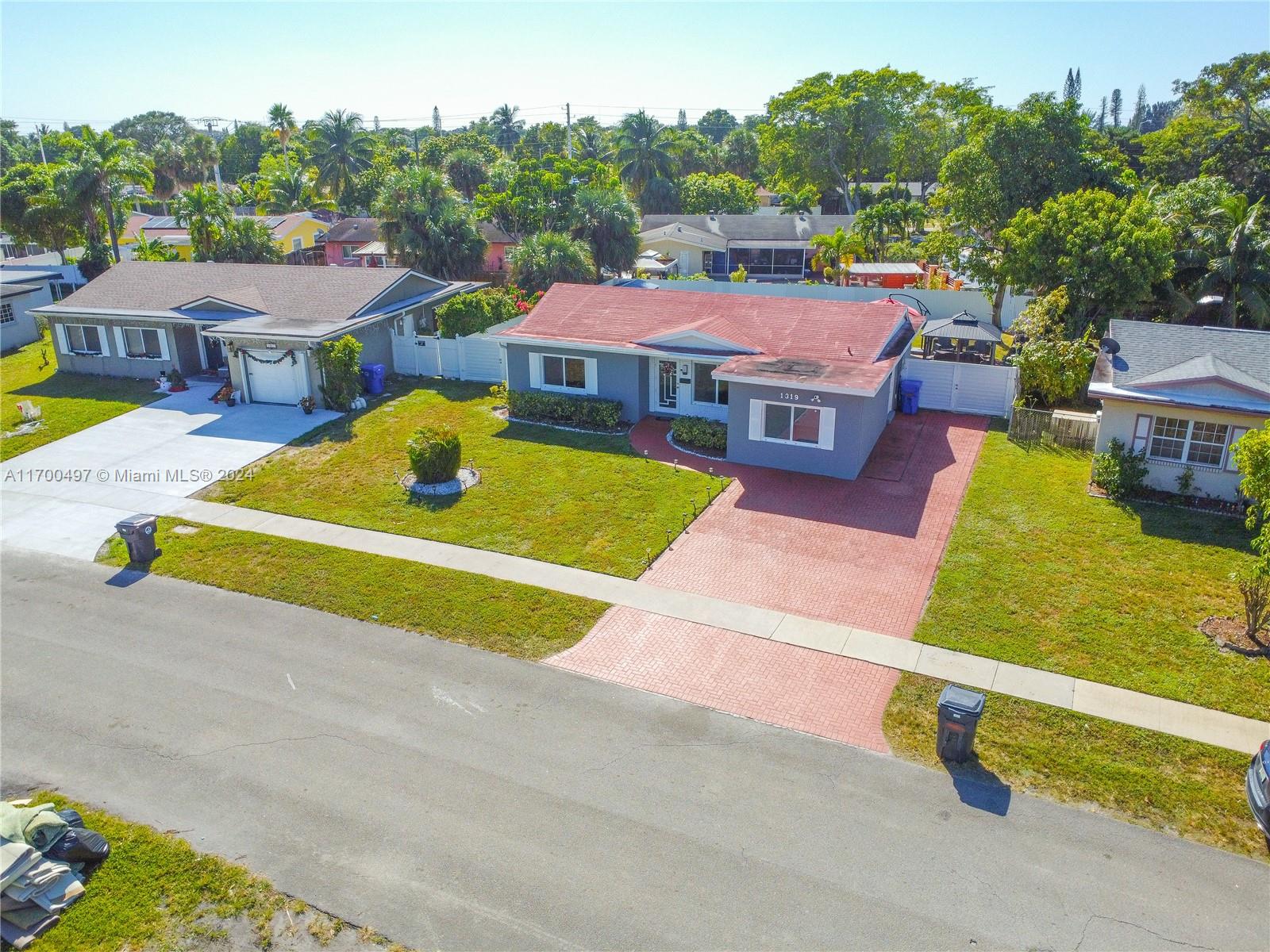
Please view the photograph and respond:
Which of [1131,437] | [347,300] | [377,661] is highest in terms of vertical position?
[347,300]

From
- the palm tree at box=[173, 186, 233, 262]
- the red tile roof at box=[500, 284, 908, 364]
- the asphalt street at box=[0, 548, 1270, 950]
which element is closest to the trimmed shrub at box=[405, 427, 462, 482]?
the red tile roof at box=[500, 284, 908, 364]

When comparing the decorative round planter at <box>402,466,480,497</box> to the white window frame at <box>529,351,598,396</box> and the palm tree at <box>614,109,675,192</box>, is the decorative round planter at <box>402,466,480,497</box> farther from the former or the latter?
the palm tree at <box>614,109,675,192</box>

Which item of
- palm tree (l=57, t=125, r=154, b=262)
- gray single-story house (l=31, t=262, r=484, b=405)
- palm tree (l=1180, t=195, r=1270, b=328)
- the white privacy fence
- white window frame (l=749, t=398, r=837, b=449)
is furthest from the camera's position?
palm tree (l=57, t=125, r=154, b=262)

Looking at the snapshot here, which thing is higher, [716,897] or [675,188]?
[675,188]

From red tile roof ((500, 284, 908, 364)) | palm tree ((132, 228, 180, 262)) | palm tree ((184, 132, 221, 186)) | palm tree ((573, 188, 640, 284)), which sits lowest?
red tile roof ((500, 284, 908, 364))

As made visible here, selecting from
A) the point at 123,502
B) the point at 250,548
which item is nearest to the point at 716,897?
the point at 250,548

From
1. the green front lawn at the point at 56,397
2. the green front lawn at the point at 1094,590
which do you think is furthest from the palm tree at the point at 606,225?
the green front lawn at the point at 1094,590

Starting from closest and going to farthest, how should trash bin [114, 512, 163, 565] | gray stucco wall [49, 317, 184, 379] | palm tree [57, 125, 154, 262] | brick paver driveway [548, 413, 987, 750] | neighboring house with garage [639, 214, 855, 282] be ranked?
brick paver driveway [548, 413, 987, 750]
trash bin [114, 512, 163, 565]
gray stucco wall [49, 317, 184, 379]
palm tree [57, 125, 154, 262]
neighboring house with garage [639, 214, 855, 282]

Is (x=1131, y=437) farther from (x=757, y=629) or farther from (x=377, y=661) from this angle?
(x=377, y=661)
